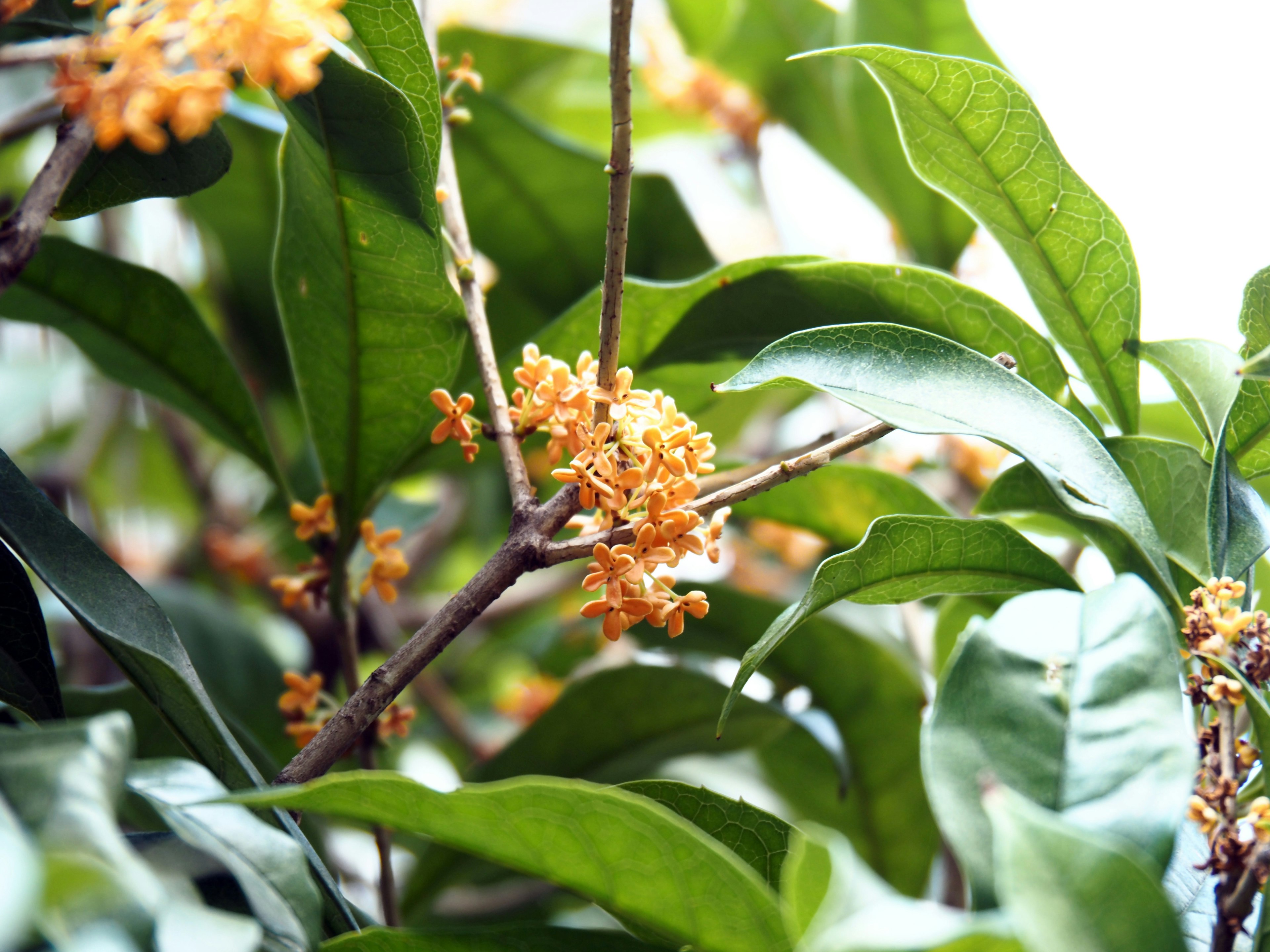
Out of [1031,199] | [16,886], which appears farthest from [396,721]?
[1031,199]

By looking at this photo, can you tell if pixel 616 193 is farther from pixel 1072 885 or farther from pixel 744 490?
pixel 1072 885

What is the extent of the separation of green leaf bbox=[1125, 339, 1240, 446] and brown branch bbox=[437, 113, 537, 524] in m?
0.35

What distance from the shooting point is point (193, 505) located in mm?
1625

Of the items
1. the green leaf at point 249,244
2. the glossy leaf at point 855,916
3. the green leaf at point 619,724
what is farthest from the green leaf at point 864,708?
the green leaf at point 249,244

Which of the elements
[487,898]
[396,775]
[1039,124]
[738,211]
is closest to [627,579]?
[396,775]

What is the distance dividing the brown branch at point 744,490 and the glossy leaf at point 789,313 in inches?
5.4

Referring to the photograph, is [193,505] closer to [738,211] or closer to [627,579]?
[738,211]

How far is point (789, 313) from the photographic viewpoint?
24.5 inches

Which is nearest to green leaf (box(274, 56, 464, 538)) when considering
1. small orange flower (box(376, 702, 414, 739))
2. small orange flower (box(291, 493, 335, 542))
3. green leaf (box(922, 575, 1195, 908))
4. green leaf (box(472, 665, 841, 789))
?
small orange flower (box(291, 493, 335, 542))

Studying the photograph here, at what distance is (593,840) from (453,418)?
24cm

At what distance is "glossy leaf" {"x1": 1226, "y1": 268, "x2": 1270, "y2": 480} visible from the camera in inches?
18.5

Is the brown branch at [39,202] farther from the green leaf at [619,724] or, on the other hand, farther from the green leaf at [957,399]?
the green leaf at [619,724]

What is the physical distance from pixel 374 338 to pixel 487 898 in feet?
2.00

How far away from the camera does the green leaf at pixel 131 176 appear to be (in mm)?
494
